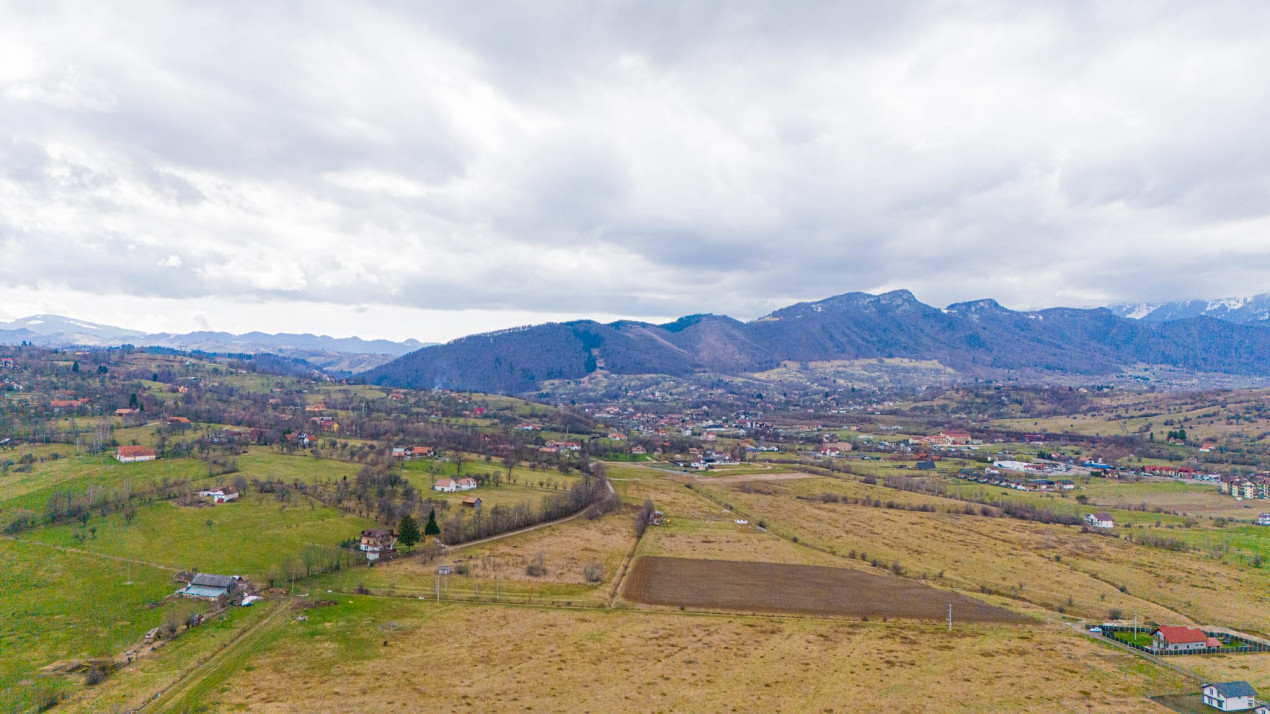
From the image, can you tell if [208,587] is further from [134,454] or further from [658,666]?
[134,454]

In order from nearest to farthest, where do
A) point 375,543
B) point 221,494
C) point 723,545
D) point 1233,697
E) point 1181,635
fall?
point 1233,697 → point 1181,635 → point 375,543 → point 723,545 → point 221,494

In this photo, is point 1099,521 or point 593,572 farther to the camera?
point 1099,521

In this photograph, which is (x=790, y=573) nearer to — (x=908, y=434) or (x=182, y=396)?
(x=908, y=434)

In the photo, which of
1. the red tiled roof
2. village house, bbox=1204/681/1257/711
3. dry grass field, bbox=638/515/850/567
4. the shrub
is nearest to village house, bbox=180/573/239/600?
the shrub

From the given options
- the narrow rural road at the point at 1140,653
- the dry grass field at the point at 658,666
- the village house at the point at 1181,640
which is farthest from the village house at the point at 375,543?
the village house at the point at 1181,640

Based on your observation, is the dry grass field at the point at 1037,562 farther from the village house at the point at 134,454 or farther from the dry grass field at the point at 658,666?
the village house at the point at 134,454

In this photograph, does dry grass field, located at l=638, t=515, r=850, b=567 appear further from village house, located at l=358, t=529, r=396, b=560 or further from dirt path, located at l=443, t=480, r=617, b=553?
village house, located at l=358, t=529, r=396, b=560

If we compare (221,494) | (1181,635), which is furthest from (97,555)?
(1181,635)

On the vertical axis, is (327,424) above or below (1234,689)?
above
